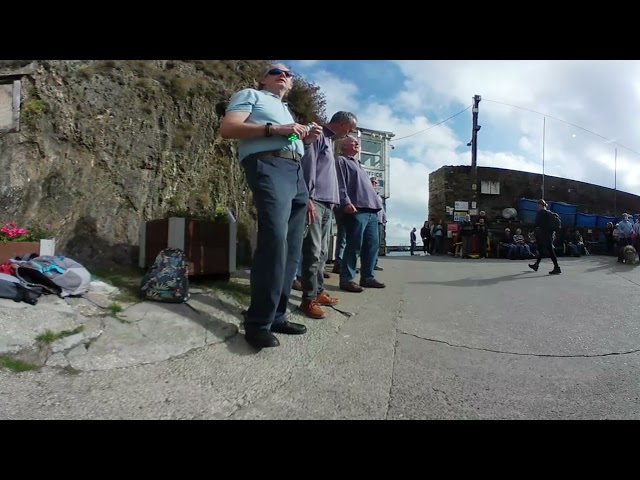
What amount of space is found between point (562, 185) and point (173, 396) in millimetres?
24250

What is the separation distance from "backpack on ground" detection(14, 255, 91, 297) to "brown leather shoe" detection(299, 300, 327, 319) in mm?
1723

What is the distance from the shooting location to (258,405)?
74.2 inches

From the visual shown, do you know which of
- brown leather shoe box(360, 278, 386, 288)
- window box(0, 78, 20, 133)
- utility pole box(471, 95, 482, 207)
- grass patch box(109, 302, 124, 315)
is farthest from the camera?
utility pole box(471, 95, 482, 207)

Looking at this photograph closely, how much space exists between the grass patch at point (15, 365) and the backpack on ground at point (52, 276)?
0.85 meters

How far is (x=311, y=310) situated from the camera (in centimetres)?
329

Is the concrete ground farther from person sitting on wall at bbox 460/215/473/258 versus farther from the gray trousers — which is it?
person sitting on wall at bbox 460/215/473/258

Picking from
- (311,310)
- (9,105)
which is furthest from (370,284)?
(9,105)

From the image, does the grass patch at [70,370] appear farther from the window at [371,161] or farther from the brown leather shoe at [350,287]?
the window at [371,161]

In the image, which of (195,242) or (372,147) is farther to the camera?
(372,147)

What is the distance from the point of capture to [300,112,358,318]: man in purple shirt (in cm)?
336

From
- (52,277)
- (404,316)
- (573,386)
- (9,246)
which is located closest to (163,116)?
(9,246)

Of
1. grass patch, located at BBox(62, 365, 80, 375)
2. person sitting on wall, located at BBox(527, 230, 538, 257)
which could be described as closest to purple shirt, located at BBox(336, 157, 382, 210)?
grass patch, located at BBox(62, 365, 80, 375)

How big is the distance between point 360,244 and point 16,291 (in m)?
3.36

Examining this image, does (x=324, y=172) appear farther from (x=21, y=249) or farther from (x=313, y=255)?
(x=21, y=249)
